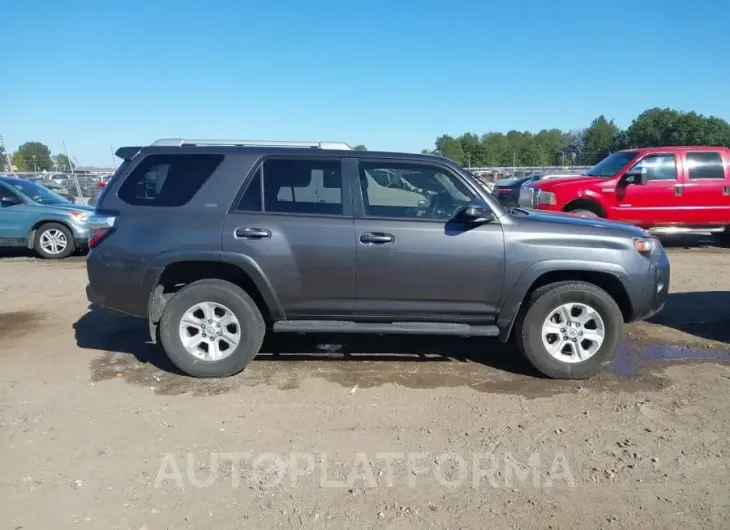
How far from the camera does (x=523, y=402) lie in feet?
14.3

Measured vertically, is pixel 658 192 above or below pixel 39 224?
above

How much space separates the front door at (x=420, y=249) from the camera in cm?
466

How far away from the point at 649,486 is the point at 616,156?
982 centimetres

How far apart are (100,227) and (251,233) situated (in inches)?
50.2

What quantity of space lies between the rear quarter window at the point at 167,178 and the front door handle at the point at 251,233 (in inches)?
20.6

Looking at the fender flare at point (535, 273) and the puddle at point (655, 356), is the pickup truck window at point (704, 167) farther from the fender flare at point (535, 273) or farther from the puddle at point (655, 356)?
the fender flare at point (535, 273)

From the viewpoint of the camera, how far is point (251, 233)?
184 inches

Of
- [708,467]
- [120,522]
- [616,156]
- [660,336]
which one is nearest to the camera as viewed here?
[120,522]

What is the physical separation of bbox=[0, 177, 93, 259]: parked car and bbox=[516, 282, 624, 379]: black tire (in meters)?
8.98

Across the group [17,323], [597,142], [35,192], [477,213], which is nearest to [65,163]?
[35,192]

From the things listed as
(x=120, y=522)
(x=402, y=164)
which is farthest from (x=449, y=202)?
(x=120, y=522)

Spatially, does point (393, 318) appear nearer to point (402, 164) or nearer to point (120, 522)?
point (402, 164)

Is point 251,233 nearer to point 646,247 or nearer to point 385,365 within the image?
point 385,365

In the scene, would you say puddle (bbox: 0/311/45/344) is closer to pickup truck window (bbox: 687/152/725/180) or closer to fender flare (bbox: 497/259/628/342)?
fender flare (bbox: 497/259/628/342)
